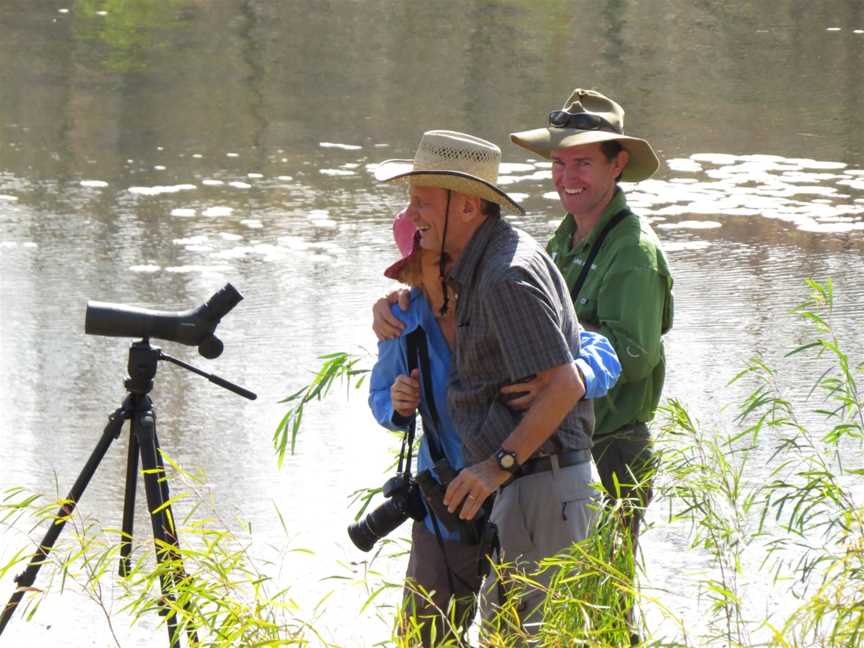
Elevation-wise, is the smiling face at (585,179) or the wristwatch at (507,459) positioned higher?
the smiling face at (585,179)

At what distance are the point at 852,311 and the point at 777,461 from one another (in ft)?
7.23

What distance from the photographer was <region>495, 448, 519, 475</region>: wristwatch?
3.27 metres

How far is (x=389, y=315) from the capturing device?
3.50m

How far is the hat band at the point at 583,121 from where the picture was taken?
4.20m

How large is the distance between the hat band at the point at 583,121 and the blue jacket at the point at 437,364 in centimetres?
80

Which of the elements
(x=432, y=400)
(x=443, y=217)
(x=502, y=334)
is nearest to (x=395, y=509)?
(x=432, y=400)

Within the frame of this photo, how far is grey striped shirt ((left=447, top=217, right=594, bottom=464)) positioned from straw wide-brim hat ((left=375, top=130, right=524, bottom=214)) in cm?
8

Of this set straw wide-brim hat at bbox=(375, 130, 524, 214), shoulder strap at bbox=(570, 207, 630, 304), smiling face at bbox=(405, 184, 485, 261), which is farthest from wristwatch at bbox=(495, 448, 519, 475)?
shoulder strap at bbox=(570, 207, 630, 304)

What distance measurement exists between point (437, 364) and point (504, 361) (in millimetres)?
238

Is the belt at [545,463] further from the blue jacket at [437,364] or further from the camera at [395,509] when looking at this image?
the camera at [395,509]

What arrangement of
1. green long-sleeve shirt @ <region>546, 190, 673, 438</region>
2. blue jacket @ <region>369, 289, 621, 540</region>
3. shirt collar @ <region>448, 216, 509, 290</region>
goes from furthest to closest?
1. green long-sleeve shirt @ <region>546, 190, 673, 438</region>
2. blue jacket @ <region>369, 289, 621, 540</region>
3. shirt collar @ <region>448, 216, 509, 290</region>

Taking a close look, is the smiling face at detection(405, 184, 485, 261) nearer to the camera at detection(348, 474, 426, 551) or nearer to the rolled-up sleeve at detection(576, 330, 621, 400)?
the rolled-up sleeve at detection(576, 330, 621, 400)

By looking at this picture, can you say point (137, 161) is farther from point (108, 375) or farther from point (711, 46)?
point (711, 46)

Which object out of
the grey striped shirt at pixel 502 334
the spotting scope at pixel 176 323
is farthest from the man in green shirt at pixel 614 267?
the spotting scope at pixel 176 323
